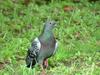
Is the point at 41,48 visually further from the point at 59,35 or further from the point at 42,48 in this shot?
the point at 59,35

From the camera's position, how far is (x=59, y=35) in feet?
33.8

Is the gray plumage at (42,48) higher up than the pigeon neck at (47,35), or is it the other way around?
the pigeon neck at (47,35)

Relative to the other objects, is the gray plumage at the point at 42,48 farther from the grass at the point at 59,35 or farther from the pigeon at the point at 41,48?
the grass at the point at 59,35

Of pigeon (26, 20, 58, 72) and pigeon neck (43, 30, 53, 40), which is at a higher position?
pigeon neck (43, 30, 53, 40)

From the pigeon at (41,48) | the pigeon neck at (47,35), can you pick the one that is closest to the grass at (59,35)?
the pigeon at (41,48)

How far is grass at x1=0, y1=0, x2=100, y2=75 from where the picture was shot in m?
8.05

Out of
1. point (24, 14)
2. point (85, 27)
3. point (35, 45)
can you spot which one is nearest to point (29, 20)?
point (24, 14)

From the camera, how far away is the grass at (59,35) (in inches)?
317

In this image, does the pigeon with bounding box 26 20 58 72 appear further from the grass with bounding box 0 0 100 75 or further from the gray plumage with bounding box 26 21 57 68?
the grass with bounding box 0 0 100 75

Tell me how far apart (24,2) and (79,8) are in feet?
5.14

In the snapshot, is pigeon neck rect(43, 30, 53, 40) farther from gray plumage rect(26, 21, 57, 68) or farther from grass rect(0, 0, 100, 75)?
grass rect(0, 0, 100, 75)

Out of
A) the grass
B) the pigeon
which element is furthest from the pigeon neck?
the grass

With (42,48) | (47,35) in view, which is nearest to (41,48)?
(42,48)

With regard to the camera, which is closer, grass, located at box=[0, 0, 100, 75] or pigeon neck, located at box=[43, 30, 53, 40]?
pigeon neck, located at box=[43, 30, 53, 40]
